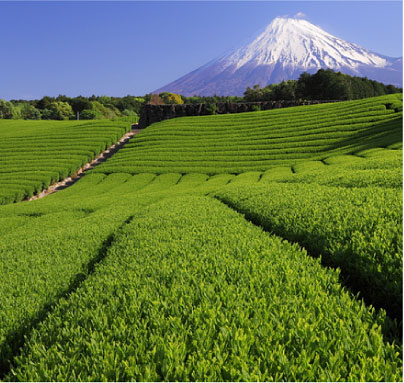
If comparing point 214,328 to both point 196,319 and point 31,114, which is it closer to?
point 196,319

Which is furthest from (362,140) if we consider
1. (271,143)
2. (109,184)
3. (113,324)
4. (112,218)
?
(113,324)

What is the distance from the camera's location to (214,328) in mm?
3221

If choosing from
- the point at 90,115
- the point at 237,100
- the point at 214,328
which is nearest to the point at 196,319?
the point at 214,328

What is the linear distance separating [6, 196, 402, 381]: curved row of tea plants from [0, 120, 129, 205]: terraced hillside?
2568 centimetres

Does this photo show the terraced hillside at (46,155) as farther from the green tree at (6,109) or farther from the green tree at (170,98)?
the green tree at (170,98)

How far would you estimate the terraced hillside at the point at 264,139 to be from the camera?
97.0 ft

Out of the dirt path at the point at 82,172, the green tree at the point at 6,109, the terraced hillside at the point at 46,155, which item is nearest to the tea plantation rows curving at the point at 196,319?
the terraced hillside at the point at 46,155

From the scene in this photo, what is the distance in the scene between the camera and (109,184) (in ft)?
91.7

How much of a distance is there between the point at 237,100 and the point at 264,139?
80687 millimetres

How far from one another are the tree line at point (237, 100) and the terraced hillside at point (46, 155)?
621 inches

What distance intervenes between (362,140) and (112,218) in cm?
2558

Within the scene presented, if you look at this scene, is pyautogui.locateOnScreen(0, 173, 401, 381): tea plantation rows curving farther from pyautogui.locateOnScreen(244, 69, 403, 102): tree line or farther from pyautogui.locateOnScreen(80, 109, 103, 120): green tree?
pyautogui.locateOnScreen(80, 109, 103, 120): green tree

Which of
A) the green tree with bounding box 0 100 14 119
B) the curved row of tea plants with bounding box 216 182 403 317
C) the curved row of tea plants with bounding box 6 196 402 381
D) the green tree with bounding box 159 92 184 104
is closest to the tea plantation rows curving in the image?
the curved row of tea plants with bounding box 6 196 402 381

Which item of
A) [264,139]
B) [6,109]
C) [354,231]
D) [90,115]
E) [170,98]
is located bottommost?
[354,231]
